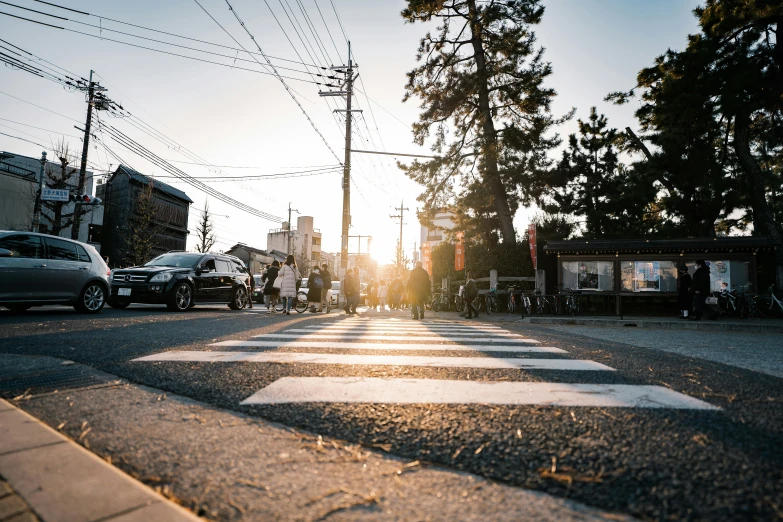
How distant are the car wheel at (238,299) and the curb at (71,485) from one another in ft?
43.1

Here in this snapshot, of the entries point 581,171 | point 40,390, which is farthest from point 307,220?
point 40,390

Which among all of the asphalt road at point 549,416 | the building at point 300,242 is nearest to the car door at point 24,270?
the asphalt road at point 549,416

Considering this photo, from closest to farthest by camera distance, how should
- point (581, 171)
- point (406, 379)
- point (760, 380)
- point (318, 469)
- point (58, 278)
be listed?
point (318, 469) → point (406, 379) → point (760, 380) → point (58, 278) → point (581, 171)

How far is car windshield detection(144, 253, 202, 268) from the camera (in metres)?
12.8

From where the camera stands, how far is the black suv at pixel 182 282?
1157 cm

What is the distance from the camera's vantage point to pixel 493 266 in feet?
65.3

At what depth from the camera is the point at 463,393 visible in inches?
107

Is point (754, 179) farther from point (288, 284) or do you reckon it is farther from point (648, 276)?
point (288, 284)

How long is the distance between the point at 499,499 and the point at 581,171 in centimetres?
2619

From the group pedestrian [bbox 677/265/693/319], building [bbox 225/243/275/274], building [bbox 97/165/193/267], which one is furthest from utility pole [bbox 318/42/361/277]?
building [bbox 225/243/275/274]

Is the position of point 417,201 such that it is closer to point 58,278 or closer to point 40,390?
point 58,278

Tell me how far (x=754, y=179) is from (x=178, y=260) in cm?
2236

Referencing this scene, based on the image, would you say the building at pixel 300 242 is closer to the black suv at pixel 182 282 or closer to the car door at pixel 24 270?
the black suv at pixel 182 282

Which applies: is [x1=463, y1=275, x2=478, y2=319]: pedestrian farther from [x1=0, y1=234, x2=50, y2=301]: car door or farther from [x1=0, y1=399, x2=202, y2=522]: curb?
[x1=0, y1=399, x2=202, y2=522]: curb
